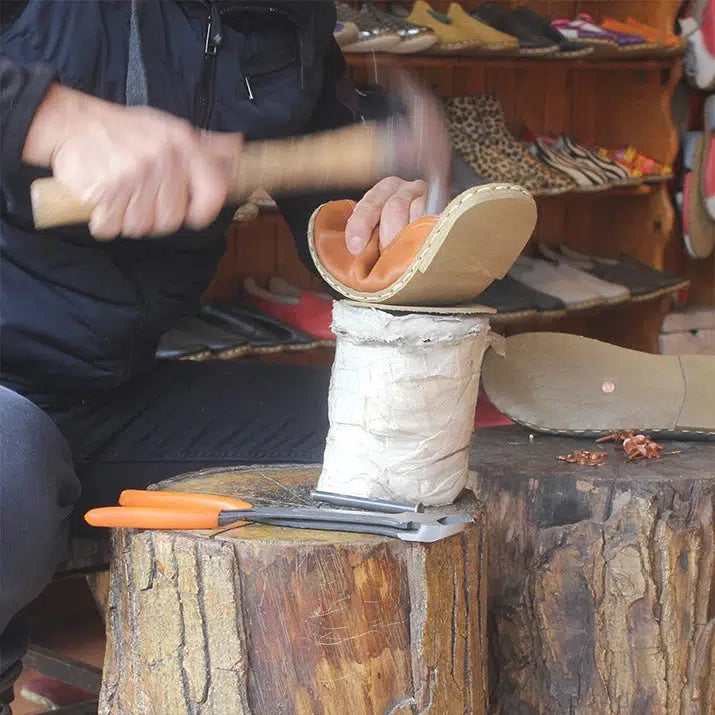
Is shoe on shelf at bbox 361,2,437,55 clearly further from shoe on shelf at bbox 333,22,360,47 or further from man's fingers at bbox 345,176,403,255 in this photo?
man's fingers at bbox 345,176,403,255

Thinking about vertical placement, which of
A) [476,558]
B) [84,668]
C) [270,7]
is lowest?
[84,668]

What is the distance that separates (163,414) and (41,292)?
253mm

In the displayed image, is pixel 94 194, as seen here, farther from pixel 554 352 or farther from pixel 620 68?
pixel 620 68

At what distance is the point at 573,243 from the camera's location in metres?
3.74

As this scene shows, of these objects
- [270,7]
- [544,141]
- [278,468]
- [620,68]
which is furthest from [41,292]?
[620,68]

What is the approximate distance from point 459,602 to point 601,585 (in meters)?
0.28

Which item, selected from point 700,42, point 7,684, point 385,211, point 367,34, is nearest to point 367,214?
point 385,211

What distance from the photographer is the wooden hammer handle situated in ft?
3.79

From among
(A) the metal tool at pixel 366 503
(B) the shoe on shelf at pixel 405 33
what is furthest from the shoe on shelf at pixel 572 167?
(A) the metal tool at pixel 366 503

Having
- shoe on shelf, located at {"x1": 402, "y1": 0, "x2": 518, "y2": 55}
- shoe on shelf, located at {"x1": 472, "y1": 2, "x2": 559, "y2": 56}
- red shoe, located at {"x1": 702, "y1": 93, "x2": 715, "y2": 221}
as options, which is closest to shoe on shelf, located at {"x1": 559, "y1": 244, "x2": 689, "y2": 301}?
red shoe, located at {"x1": 702, "y1": 93, "x2": 715, "y2": 221}

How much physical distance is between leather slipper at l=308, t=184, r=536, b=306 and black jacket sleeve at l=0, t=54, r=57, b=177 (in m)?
0.33

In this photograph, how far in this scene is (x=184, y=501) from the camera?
1.16 m

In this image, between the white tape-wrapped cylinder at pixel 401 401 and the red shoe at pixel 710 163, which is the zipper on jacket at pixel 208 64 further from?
the red shoe at pixel 710 163

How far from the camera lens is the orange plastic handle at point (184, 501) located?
1.16 m
